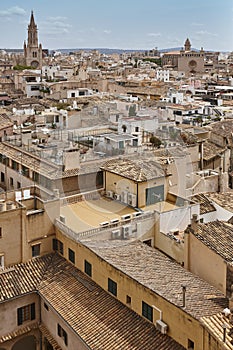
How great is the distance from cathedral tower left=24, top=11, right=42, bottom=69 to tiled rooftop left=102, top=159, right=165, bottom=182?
294 ft

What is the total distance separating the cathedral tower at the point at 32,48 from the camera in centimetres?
10544

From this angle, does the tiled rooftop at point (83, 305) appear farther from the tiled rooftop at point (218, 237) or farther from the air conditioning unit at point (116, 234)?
the tiled rooftop at point (218, 237)

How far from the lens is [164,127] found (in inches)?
1183

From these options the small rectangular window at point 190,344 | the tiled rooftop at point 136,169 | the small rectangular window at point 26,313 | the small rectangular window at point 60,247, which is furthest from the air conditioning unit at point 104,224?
the small rectangular window at point 190,344

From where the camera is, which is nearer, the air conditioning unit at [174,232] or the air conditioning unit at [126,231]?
the air conditioning unit at [126,231]

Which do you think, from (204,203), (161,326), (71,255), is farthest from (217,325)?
(204,203)

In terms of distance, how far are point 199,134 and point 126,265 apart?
18938 mm

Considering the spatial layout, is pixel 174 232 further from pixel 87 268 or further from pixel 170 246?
pixel 87 268

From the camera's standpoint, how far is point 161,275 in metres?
13.3

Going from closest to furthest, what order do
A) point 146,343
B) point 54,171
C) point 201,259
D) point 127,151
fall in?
point 146,343
point 201,259
point 54,171
point 127,151

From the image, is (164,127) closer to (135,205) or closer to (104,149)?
(104,149)

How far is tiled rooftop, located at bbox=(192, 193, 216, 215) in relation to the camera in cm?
1956

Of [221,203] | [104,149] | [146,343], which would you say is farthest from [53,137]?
[146,343]

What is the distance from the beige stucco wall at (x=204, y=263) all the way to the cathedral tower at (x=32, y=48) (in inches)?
3738
